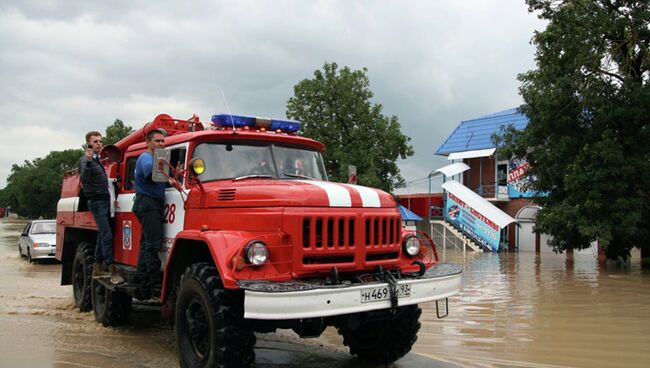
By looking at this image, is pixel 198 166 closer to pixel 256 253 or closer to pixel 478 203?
pixel 256 253

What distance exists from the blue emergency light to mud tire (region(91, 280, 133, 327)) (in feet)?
9.57

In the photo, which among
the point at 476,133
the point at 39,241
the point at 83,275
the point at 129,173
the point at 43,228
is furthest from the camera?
the point at 476,133

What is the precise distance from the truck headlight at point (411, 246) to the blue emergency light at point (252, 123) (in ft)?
6.64

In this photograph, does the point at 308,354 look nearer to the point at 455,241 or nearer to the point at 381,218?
the point at 381,218

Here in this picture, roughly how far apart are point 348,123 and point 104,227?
886 inches

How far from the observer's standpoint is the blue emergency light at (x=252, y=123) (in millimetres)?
6414

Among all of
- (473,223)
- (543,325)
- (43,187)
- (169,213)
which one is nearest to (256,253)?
(169,213)

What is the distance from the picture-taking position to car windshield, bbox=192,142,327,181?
5.98 meters

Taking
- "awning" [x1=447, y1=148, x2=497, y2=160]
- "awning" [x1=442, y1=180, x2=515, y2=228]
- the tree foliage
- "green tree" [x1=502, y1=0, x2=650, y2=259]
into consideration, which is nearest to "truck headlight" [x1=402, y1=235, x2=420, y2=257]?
"green tree" [x1=502, y1=0, x2=650, y2=259]

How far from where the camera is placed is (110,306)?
7.57 metres

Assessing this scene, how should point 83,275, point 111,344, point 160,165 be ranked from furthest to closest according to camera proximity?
point 83,275 < point 111,344 < point 160,165

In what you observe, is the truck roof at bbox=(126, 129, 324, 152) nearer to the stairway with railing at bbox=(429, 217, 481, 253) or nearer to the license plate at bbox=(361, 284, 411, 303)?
the license plate at bbox=(361, 284, 411, 303)

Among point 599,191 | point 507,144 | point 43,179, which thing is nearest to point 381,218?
point 599,191

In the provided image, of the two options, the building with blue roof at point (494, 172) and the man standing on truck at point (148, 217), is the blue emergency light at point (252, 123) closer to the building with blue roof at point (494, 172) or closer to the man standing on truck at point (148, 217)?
the man standing on truck at point (148, 217)
